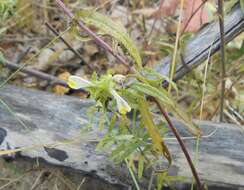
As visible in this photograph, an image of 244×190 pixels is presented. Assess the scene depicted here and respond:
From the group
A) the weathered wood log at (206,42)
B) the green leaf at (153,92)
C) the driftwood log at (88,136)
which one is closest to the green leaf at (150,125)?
the green leaf at (153,92)

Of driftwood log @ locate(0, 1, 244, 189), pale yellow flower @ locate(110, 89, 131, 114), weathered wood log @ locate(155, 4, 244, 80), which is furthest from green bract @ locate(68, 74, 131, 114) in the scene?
weathered wood log @ locate(155, 4, 244, 80)

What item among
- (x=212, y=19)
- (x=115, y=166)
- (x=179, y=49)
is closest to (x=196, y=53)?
(x=179, y=49)

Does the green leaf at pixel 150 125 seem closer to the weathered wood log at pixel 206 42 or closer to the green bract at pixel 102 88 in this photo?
the green bract at pixel 102 88

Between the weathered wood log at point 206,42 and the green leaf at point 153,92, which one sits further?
the weathered wood log at point 206,42

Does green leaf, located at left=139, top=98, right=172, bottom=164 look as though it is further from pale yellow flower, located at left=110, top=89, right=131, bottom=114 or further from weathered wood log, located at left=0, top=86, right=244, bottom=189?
weathered wood log, located at left=0, top=86, right=244, bottom=189

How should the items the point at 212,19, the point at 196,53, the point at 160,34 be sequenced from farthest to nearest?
the point at 160,34 → the point at 212,19 → the point at 196,53

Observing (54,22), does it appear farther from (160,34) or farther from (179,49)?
(179,49)
